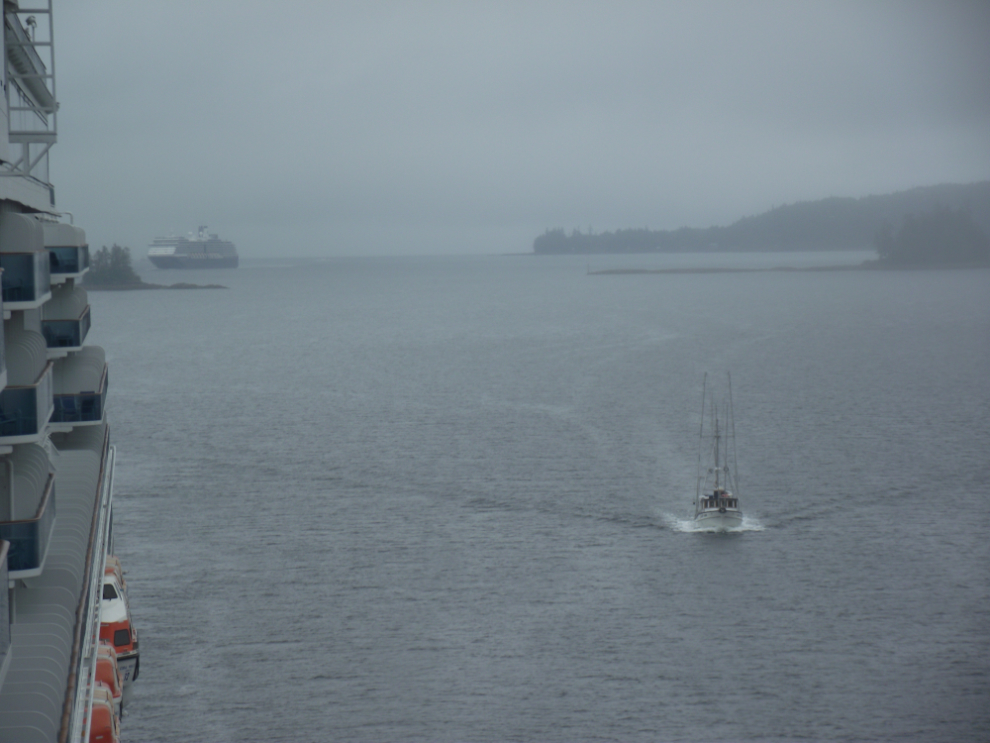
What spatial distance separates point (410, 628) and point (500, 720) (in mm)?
4809

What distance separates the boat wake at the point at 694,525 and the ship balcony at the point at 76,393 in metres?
20.0

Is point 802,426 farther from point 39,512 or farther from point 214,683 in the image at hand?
point 39,512

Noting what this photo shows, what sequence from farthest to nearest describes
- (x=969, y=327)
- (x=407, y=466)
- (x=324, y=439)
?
1. (x=969, y=327)
2. (x=324, y=439)
3. (x=407, y=466)

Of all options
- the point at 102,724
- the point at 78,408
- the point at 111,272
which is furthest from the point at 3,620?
the point at 111,272

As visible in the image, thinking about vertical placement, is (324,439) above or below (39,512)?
below

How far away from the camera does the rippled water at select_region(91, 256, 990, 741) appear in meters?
23.2

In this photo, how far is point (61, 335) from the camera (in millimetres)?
19516

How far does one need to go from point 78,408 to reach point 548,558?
15446 millimetres

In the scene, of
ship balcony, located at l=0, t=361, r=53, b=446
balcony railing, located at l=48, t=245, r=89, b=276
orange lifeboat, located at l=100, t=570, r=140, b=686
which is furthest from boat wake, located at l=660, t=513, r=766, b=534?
ship balcony, located at l=0, t=361, r=53, b=446

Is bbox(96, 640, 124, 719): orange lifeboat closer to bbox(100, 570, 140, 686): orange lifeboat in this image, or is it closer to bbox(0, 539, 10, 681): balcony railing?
bbox(100, 570, 140, 686): orange lifeboat

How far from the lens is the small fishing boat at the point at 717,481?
3481cm

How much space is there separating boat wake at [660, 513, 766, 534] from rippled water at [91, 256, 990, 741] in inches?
9.6

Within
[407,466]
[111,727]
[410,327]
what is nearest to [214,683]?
[111,727]

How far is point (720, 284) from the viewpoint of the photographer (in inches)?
7687
